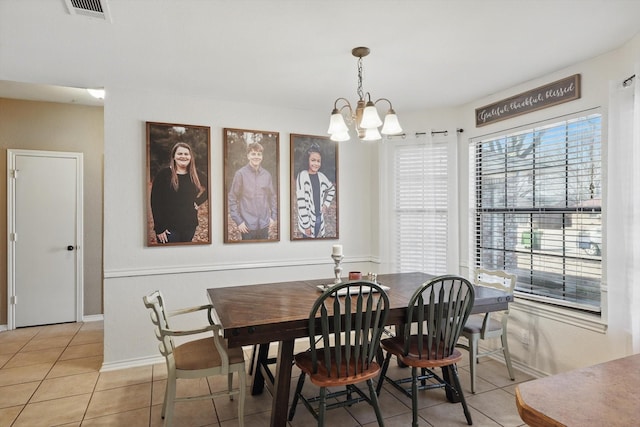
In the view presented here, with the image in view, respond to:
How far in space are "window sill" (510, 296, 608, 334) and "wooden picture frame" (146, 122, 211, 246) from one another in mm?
2954

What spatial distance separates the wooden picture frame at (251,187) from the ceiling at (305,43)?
0.53m

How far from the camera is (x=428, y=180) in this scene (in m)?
4.04

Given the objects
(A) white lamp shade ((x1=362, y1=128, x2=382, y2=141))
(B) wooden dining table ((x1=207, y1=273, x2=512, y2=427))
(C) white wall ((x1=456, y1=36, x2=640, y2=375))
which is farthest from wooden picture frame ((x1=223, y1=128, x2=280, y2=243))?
(C) white wall ((x1=456, y1=36, x2=640, y2=375))

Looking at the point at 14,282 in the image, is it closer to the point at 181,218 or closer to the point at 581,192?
the point at 181,218

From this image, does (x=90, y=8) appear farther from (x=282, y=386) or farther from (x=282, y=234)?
(x=282, y=234)

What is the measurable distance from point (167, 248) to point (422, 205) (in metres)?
2.68

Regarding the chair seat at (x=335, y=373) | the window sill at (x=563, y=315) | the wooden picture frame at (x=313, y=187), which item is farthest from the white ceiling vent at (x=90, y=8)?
the window sill at (x=563, y=315)

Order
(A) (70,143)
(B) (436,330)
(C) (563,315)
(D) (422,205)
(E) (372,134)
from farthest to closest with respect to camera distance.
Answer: (A) (70,143)
(D) (422,205)
(C) (563,315)
(E) (372,134)
(B) (436,330)

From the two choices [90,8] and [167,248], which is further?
[167,248]

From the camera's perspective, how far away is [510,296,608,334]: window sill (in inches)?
105

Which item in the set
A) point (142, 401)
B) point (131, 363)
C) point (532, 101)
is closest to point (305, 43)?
point (532, 101)

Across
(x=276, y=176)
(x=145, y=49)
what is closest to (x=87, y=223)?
(x=276, y=176)

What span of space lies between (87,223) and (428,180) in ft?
13.7

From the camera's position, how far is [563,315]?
9.46 ft
